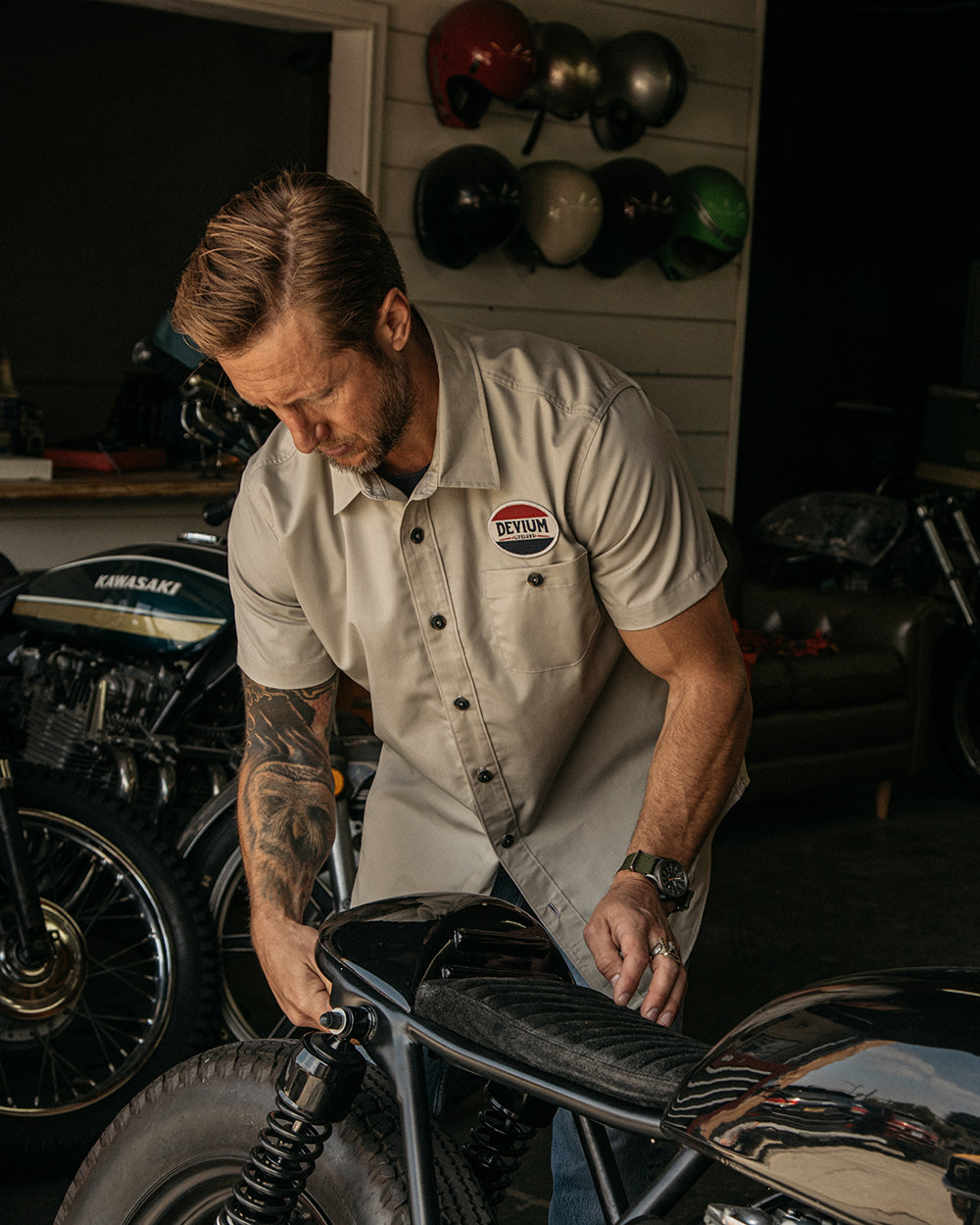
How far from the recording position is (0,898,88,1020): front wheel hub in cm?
237

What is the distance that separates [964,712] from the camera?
185 inches

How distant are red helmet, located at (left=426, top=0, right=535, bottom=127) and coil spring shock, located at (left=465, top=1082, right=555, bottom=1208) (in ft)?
12.0

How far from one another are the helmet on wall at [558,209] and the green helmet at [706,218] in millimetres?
385

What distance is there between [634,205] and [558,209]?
28 cm

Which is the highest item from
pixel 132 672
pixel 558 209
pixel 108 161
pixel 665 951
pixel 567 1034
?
pixel 108 161

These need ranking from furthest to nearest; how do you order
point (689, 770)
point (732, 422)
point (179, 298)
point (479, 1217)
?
1. point (732, 422)
2. point (689, 770)
3. point (179, 298)
4. point (479, 1217)

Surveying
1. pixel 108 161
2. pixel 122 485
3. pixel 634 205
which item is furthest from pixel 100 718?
pixel 108 161

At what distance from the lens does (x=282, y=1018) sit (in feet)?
8.61

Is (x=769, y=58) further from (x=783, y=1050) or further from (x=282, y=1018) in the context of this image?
(x=783, y=1050)

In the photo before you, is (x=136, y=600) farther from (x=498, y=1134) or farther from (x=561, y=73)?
(x=561, y=73)

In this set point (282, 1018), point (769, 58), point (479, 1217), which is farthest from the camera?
point (769, 58)

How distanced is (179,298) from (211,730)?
1.48m

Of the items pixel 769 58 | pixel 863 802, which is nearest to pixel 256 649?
pixel 863 802

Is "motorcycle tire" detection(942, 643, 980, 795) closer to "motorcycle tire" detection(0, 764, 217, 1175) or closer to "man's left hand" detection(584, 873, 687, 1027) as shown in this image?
"motorcycle tire" detection(0, 764, 217, 1175)
